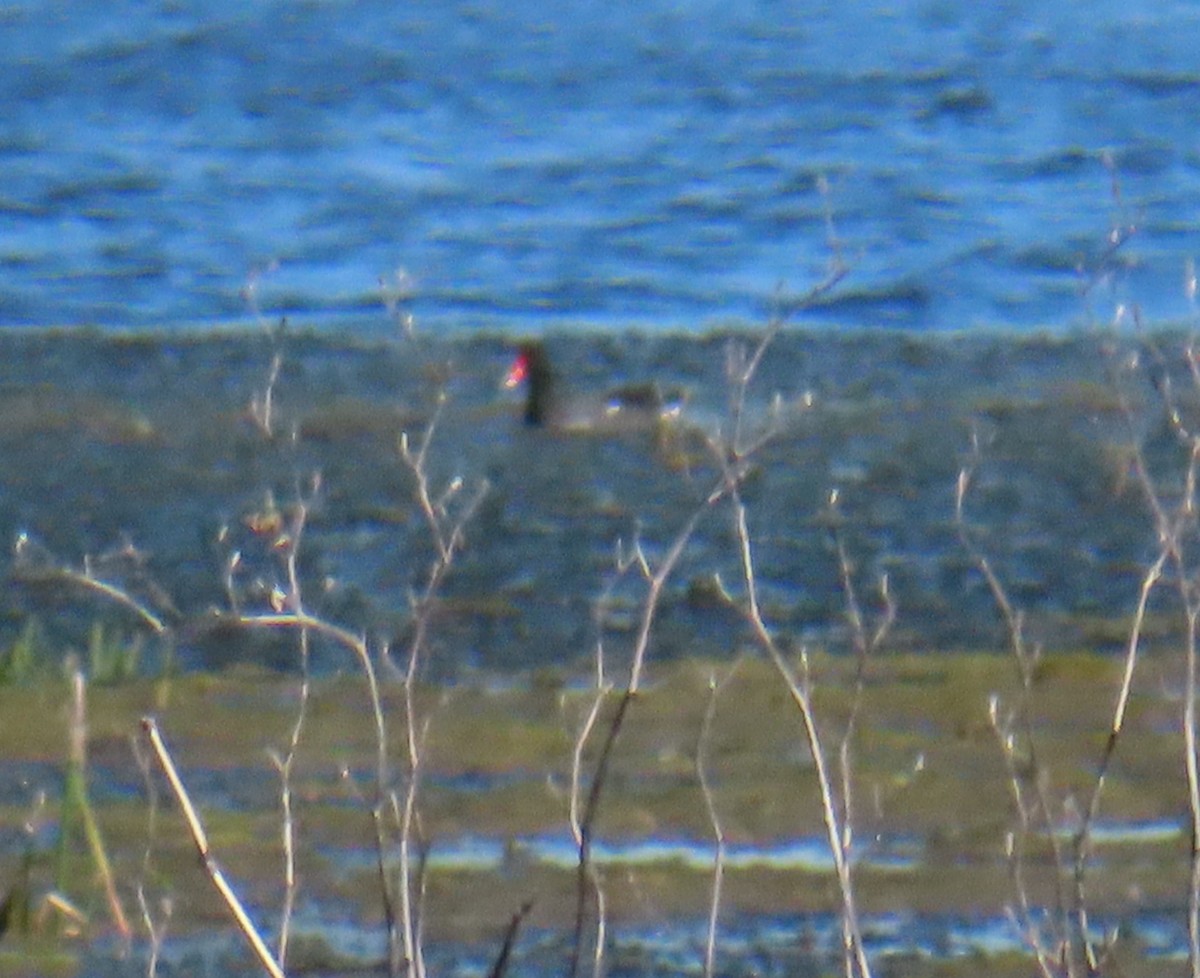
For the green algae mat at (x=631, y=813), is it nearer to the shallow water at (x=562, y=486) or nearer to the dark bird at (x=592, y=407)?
the shallow water at (x=562, y=486)

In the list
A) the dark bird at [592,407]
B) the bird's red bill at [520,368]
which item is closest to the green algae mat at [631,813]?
the dark bird at [592,407]

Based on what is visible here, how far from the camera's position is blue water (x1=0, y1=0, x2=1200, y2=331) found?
13.1m

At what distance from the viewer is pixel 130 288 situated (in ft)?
43.8

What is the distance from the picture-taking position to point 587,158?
626 inches

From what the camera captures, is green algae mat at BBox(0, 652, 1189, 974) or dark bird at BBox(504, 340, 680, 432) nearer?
green algae mat at BBox(0, 652, 1189, 974)

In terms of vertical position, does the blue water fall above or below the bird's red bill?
below

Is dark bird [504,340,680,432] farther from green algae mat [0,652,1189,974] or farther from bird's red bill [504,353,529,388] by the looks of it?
green algae mat [0,652,1189,974]

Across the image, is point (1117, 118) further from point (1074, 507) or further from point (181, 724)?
point (181, 724)

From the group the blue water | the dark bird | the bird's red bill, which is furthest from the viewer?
the blue water

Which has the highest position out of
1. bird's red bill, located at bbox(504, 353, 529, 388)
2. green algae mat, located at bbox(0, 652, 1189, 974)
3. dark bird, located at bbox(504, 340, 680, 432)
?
green algae mat, located at bbox(0, 652, 1189, 974)

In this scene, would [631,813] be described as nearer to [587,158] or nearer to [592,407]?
[592,407]

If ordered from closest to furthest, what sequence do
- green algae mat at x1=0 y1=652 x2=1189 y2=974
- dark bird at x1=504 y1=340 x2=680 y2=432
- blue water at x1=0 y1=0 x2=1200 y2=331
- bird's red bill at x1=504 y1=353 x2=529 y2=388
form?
Answer: green algae mat at x1=0 y1=652 x2=1189 y2=974 < dark bird at x1=504 y1=340 x2=680 y2=432 < bird's red bill at x1=504 y1=353 x2=529 y2=388 < blue water at x1=0 y1=0 x2=1200 y2=331

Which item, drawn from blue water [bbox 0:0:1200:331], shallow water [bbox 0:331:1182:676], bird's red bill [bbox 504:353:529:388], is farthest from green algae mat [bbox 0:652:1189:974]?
blue water [bbox 0:0:1200:331]

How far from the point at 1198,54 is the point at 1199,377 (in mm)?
14503
